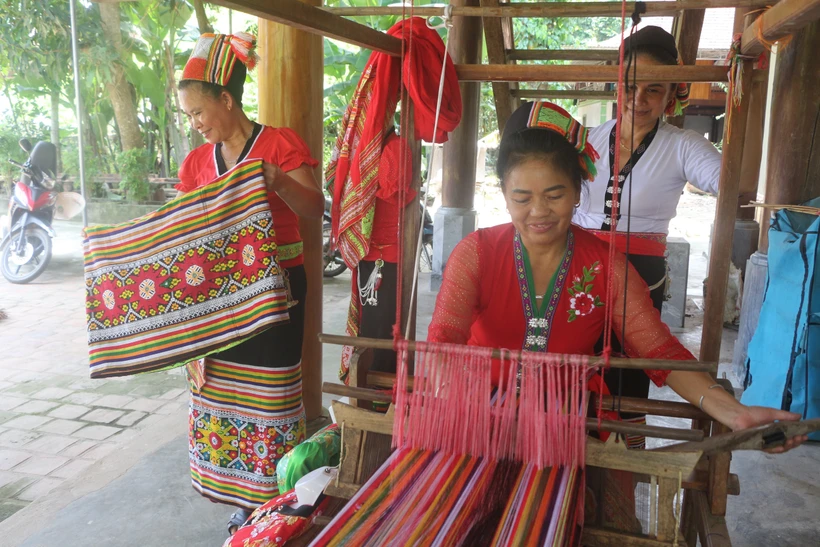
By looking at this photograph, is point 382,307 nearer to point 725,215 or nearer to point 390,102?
point 390,102

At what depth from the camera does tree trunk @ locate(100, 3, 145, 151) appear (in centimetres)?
952

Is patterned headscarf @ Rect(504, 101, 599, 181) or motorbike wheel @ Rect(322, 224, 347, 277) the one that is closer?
patterned headscarf @ Rect(504, 101, 599, 181)

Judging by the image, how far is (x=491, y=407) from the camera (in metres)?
1.45

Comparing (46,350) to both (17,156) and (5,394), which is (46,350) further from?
(17,156)

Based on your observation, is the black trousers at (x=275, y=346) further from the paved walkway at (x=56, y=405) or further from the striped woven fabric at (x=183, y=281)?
the paved walkway at (x=56, y=405)

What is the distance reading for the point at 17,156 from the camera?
12.9 metres

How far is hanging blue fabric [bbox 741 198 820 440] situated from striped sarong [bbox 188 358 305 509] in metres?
2.42

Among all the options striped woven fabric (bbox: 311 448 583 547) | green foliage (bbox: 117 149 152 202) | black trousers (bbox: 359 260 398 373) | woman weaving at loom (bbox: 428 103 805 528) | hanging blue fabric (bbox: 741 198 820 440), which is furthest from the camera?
green foliage (bbox: 117 149 152 202)

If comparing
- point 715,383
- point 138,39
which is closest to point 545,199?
point 715,383

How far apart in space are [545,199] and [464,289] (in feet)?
1.07

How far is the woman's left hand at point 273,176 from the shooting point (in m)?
2.03

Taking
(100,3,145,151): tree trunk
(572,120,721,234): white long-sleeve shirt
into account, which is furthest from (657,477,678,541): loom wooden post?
(100,3,145,151): tree trunk

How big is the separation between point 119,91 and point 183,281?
31.6 ft

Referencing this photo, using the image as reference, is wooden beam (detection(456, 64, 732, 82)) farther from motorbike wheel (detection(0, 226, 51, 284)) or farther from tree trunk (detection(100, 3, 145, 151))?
tree trunk (detection(100, 3, 145, 151))
